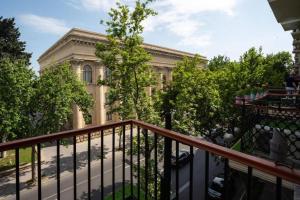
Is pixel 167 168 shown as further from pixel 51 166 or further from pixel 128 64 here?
pixel 51 166

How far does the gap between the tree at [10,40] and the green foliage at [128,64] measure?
1718cm

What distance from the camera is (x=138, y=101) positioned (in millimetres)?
15266

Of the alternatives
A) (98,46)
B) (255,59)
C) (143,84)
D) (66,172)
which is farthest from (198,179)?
(255,59)

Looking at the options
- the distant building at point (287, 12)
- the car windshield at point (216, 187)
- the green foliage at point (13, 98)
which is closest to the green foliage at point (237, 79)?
the car windshield at point (216, 187)

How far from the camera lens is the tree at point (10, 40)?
89.7ft

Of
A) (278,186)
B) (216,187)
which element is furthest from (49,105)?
(278,186)

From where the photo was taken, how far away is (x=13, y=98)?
618 inches

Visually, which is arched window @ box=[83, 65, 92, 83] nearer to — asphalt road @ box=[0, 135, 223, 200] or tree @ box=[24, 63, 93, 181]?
asphalt road @ box=[0, 135, 223, 200]

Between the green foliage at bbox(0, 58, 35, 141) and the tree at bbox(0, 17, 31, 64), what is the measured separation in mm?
12764

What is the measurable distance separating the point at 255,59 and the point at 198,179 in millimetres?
15873

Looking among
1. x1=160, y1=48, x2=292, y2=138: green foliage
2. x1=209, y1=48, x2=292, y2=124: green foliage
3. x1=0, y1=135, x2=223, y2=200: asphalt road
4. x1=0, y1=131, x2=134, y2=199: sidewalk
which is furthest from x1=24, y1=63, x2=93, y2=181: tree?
x1=209, y1=48, x2=292, y2=124: green foliage

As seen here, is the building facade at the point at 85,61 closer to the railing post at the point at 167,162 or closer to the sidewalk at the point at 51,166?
the sidewalk at the point at 51,166

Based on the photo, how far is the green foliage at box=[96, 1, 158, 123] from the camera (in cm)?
1470

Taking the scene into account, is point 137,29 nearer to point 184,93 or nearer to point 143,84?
point 143,84
